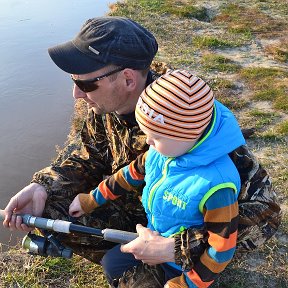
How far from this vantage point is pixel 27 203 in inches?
127

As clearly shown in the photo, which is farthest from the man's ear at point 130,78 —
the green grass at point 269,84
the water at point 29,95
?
the green grass at point 269,84

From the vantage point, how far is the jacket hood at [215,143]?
7.39ft

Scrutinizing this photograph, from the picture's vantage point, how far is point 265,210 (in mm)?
2654

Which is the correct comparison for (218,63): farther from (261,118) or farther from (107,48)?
(107,48)

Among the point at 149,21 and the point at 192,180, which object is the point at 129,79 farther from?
the point at 149,21

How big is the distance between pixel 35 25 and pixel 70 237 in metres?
A: 8.86

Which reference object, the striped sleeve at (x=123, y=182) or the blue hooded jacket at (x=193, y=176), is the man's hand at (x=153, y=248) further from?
the striped sleeve at (x=123, y=182)

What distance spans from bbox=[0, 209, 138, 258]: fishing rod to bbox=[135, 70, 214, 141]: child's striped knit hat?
0.75 m

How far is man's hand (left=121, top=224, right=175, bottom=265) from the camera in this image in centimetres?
243

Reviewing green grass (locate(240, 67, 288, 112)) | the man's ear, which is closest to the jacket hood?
the man's ear

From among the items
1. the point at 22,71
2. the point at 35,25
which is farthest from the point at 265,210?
the point at 35,25

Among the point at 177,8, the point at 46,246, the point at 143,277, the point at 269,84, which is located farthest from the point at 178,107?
the point at 177,8

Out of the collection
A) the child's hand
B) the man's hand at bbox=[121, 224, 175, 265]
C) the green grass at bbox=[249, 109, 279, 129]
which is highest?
the man's hand at bbox=[121, 224, 175, 265]

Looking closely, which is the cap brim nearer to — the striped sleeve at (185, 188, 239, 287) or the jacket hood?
the jacket hood
